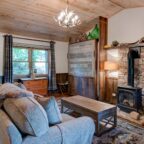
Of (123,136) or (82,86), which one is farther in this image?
(82,86)

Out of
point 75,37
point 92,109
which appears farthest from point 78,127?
point 75,37

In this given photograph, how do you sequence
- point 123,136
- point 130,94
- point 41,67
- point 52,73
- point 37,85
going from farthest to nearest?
point 41,67
point 52,73
point 37,85
point 130,94
point 123,136

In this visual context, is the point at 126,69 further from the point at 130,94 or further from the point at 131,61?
the point at 130,94

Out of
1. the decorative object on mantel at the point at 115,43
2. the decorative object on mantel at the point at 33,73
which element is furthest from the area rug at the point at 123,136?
the decorative object on mantel at the point at 33,73

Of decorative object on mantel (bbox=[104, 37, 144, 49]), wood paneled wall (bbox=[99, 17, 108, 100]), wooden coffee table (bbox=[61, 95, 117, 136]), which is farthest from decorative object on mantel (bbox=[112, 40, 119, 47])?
wooden coffee table (bbox=[61, 95, 117, 136])

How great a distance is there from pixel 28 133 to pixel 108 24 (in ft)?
15.2

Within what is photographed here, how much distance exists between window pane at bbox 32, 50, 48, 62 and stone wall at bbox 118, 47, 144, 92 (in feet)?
9.75

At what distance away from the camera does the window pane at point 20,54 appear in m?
5.40

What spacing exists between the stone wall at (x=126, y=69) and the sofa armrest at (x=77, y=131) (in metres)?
2.78

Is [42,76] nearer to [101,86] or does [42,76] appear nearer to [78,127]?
[101,86]

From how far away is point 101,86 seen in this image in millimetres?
5152

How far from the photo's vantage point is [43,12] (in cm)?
438

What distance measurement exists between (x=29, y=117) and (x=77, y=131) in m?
0.65

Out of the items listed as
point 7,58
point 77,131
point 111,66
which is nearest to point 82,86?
point 111,66
